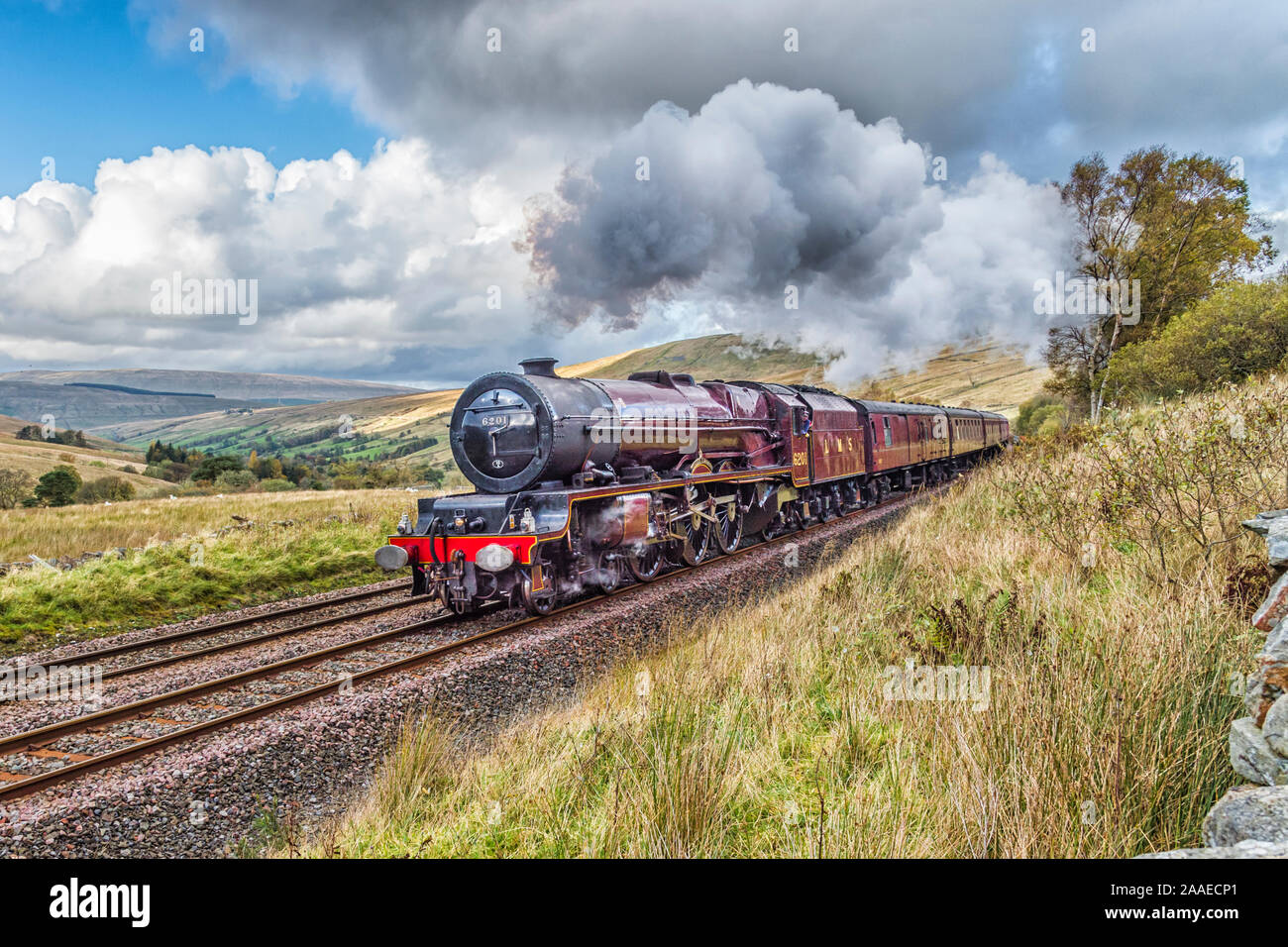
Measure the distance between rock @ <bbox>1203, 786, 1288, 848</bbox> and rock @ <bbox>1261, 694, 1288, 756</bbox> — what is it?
29cm

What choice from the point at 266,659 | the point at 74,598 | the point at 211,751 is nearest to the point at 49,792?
the point at 211,751

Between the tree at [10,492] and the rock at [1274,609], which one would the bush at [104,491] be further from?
the rock at [1274,609]

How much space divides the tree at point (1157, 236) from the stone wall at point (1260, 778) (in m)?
23.1

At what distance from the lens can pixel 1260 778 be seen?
2.78m

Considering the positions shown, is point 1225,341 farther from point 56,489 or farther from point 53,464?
point 53,464

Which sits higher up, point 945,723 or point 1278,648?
point 1278,648

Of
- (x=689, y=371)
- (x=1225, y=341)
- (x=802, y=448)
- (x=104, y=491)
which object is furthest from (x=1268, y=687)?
(x=104, y=491)

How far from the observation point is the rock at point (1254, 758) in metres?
2.70

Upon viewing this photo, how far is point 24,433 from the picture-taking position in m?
96.9

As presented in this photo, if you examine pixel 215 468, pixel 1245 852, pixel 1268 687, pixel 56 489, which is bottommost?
pixel 1245 852

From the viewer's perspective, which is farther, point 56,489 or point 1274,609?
point 56,489

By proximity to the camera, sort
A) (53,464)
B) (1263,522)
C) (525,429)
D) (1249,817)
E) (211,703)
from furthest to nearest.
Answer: (53,464) < (525,429) < (211,703) < (1263,522) < (1249,817)

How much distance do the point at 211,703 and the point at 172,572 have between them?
6716 mm

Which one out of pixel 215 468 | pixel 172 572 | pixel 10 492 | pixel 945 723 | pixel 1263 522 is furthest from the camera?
pixel 215 468
